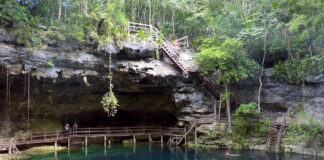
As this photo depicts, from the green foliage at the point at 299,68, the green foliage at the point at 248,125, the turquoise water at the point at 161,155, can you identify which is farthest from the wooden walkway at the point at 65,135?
the green foliage at the point at 299,68

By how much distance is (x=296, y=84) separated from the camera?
2098cm

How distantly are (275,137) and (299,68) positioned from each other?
566 cm

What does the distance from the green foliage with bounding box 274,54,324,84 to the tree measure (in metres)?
2.43

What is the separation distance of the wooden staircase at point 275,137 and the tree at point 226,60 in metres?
2.96

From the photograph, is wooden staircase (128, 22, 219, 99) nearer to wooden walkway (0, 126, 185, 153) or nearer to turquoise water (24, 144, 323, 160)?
wooden walkway (0, 126, 185, 153)

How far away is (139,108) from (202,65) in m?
8.29

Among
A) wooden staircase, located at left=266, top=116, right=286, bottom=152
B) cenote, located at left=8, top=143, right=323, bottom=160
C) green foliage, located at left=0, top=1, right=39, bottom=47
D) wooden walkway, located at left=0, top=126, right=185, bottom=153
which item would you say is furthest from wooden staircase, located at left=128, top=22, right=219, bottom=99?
green foliage, located at left=0, top=1, right=39, bottom=47

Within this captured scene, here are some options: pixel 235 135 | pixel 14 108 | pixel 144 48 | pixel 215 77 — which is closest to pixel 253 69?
pixel 215 77

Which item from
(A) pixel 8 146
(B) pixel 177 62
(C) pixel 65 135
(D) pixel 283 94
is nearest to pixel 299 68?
(D) pixel 283 94

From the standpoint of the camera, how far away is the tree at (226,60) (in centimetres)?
1906

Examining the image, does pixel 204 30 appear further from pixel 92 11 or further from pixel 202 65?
pixel 92 11

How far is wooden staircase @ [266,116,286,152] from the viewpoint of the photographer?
711 inches

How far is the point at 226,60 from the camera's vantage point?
1984 centimetres

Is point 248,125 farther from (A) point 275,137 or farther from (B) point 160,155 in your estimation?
(B) point 160,155
